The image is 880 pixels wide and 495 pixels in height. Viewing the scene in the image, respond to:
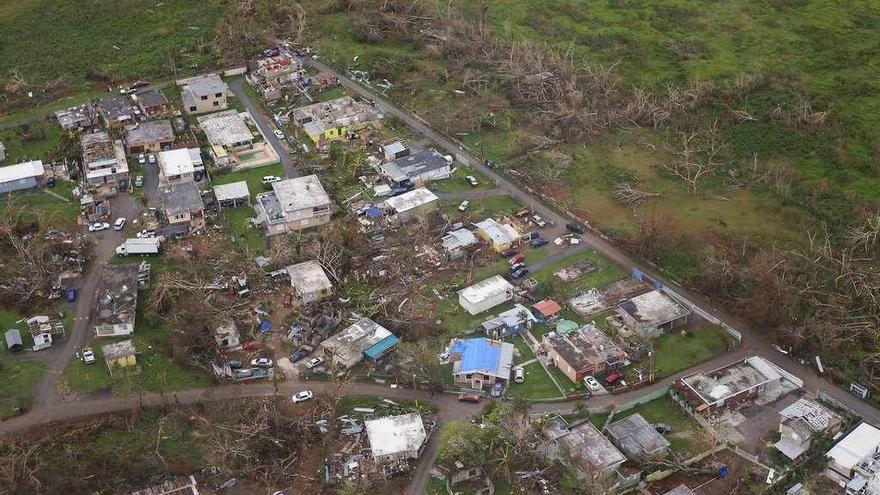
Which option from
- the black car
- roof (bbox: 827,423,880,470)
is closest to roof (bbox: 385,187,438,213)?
the black car

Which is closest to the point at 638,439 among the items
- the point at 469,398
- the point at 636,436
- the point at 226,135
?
the point at 636,436

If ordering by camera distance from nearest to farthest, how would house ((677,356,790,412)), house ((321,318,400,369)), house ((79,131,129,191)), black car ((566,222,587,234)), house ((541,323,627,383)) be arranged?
house ((677,356,790,412))
house ((541,323,627,383))
house ((321,318,400,369))
black car ((566,222,587,234))
house ((79,131,129,191))

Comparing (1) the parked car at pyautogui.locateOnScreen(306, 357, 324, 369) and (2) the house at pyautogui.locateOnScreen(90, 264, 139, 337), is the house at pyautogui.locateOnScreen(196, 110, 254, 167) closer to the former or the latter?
(2) the house at pyautogui.locateOnScreen(90, 264, 139, 337)

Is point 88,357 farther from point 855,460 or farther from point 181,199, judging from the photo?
point 855,460

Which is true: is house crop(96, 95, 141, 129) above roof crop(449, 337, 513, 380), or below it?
above

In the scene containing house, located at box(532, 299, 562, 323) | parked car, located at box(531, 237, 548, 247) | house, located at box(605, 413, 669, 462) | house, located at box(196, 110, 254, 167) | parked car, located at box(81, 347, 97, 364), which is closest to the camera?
house, located at box(605, 413, 669, 462)
